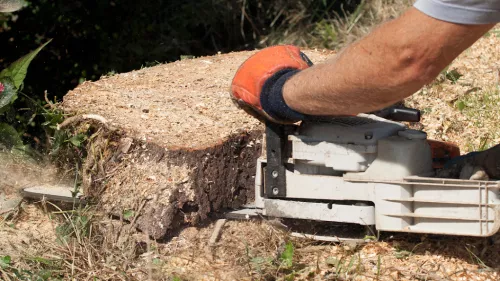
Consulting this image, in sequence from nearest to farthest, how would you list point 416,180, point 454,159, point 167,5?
1. point 416,180
2. point 454,159
3. point 167,5

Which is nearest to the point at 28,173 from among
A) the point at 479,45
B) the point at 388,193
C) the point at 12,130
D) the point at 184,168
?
the point at 12,130

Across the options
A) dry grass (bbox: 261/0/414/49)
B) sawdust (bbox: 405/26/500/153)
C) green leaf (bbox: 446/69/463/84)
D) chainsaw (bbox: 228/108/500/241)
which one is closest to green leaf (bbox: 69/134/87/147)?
chainsaw (bbox: 228/108/500/241)

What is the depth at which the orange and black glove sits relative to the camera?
8.50 ft

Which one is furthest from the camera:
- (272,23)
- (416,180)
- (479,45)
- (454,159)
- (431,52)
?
(272,23)

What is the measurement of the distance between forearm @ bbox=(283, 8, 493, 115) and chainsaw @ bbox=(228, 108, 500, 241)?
11.5 inches

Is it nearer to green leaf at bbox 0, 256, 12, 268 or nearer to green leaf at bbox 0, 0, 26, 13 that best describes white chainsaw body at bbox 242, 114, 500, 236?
green leaf at bbox 0, 256, 12, 268

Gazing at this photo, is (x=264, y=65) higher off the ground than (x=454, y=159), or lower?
higher

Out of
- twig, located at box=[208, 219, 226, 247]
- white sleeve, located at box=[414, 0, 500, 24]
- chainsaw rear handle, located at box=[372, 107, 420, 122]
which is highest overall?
white sleeve, located at box=[414, 0, 500, 24]

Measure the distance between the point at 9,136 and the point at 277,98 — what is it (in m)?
1.56

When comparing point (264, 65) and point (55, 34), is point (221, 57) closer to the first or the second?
point (55, 34)

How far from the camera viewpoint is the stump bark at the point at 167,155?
297 centimetres

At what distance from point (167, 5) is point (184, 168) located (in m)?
2.88

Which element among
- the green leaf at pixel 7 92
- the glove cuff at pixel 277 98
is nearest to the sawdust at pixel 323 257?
the glove cuff at pixel 277 98

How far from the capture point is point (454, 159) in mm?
2799
